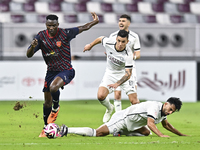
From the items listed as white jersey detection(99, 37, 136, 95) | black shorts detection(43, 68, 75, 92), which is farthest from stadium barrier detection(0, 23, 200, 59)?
black shorts detection(43, 68, 75, 92)

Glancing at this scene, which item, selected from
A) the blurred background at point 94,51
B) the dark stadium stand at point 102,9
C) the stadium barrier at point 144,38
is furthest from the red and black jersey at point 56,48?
the dark stadium stand at point 102,9

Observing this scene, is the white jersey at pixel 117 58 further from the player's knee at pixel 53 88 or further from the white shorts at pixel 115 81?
the player's knee at pixel 53 88

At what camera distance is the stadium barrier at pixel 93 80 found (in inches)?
597

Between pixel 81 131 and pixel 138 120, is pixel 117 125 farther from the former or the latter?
pixel 81 131

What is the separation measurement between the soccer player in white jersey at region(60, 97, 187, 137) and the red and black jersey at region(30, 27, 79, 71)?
1356 millimetres

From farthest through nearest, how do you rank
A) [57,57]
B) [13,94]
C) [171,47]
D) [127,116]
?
[171,47] → [13,94] → [57,57] → [127,116]

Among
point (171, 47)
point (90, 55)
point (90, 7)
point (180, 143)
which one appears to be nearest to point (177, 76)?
point (171, 47)

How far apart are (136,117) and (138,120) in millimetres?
68

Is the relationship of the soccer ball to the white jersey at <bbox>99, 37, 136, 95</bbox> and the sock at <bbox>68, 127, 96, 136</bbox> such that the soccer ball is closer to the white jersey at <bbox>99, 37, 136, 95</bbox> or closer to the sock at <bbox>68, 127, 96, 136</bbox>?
the sock at <bbox>68, 127, 96, 136</bbox>

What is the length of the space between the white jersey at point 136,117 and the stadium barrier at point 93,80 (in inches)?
347

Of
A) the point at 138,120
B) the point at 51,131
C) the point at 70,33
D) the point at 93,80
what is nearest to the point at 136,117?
the point at 138,120

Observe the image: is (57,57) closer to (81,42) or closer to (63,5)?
(81,42)

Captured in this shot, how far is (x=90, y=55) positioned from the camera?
1600 cm

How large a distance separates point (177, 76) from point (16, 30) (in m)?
6.31
